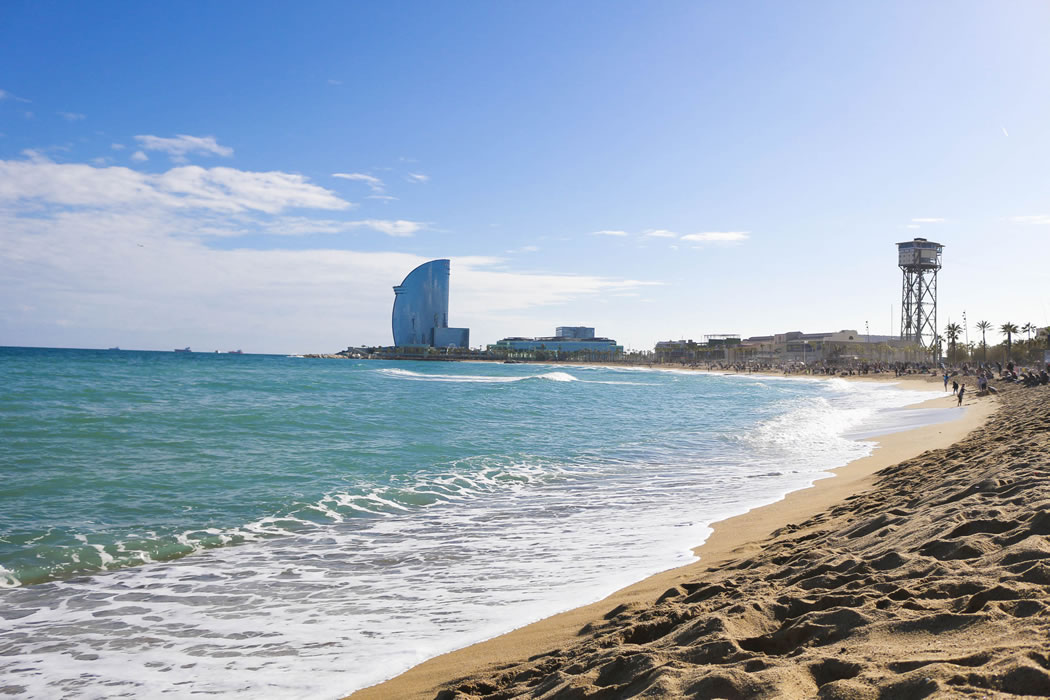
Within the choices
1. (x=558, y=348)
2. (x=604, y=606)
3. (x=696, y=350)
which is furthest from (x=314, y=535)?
(x=558, y=348)

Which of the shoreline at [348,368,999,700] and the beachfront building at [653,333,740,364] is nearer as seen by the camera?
the shoreline at [348,368,999,700]

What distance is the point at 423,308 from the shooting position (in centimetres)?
15025

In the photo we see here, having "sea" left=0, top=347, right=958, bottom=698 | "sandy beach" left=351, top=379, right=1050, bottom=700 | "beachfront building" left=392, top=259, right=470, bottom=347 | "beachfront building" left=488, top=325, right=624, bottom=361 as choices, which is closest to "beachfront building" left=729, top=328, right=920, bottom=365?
"beachfront building" left=488, top=325, right=624, bottom=361

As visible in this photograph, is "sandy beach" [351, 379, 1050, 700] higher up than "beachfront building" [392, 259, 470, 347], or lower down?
lower down

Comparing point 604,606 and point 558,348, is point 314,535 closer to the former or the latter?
point 604,606

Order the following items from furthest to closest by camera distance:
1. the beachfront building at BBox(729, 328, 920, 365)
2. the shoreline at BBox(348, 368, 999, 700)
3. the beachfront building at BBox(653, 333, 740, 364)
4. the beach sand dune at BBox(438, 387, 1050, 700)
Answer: the beachfront building at BBox(653, 333, 740, 364) → the beachfront building at BBox(729, 328, 920, 365) → the shoreline at BBox(348, 368, 999, 700) → the beach sand dune at BBox(438, 387, 1050, 700)

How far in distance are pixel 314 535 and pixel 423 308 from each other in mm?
145790

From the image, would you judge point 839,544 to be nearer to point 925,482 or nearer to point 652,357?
point 925,482

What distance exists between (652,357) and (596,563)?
6312 inches

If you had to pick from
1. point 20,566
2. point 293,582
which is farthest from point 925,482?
point 20,566

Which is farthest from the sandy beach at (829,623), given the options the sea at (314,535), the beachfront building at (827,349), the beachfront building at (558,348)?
the beachfront building at (558,348)

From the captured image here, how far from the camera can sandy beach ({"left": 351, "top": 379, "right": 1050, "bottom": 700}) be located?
2.09 metres

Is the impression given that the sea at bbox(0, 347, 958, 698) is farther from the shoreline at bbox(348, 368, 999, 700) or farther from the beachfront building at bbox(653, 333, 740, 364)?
the beachfront building at bbox(653, 333, 740, 364)

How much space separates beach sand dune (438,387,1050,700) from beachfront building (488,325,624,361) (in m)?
160
